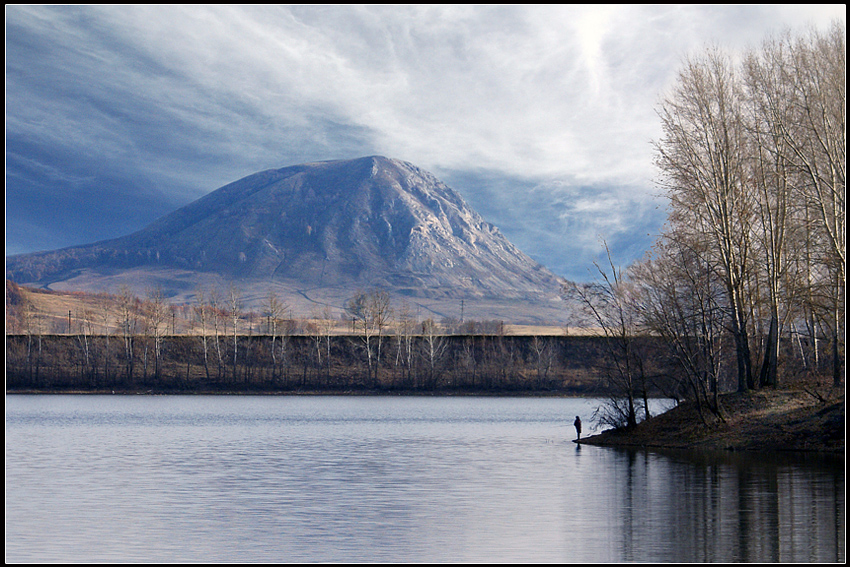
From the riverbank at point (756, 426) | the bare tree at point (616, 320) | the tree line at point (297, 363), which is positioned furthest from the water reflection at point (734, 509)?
Answer: the tree line at point (297, 363)

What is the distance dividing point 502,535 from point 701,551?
463 cm

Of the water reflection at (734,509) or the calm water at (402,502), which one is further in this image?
the calm water at (402,502)

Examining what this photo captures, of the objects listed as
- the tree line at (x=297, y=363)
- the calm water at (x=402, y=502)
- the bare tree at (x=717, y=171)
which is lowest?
the calm water at (x=402, y=502)

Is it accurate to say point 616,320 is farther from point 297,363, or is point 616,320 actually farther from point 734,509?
point 297,363

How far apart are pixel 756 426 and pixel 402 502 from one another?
22.9m

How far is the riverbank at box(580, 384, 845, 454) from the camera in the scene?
123 ft

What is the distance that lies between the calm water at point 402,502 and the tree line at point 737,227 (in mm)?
7292

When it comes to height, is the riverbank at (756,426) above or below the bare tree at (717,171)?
below

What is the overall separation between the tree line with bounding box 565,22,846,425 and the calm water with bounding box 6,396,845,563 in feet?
23.9

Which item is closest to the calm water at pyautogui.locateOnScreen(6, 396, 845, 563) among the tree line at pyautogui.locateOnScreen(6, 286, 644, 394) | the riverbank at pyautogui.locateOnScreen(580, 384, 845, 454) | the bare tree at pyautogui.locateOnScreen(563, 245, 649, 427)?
the riverbank at pyautogui.locateOnScreen(580, 384, 845, 454)

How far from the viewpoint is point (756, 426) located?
40094mm

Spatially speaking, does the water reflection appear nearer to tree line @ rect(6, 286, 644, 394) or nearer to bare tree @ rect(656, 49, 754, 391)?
bare tree @ rect(656, 49, 754, 391)

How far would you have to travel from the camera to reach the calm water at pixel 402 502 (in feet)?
57.7

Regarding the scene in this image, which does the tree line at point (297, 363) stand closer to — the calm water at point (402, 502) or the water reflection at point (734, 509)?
the calm water at point (402, 502)
